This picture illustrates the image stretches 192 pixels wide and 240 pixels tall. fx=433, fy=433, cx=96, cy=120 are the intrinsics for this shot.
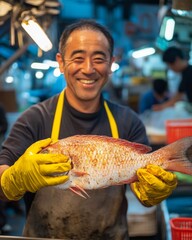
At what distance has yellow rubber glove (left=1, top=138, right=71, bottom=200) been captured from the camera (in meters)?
1.92

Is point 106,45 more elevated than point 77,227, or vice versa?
point 106,45

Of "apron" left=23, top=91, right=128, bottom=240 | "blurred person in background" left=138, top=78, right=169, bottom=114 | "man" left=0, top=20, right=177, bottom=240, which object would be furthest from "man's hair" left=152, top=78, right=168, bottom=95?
"apron" left=23, top=91, right=128, bottom=240

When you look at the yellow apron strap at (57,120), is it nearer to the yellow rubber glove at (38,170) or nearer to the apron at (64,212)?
the apron at (64,212)

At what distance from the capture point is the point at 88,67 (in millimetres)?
2227

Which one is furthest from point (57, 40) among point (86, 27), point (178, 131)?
point (178, 131)

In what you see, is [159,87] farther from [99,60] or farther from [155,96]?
[99,60]

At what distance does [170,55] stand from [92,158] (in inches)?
194

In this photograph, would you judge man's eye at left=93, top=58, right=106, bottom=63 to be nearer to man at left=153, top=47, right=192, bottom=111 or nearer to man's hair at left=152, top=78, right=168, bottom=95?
man at left=153, top=47, right=192, bottom=111

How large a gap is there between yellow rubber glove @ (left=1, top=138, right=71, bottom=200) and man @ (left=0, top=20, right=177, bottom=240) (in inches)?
2.5

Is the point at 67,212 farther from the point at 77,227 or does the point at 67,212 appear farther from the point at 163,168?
the point at 163,168

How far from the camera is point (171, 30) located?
4.98 metres

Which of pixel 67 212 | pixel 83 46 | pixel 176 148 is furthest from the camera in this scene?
pixel 67 212

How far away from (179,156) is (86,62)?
67 cm

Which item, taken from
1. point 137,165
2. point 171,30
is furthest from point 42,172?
point 171,30
